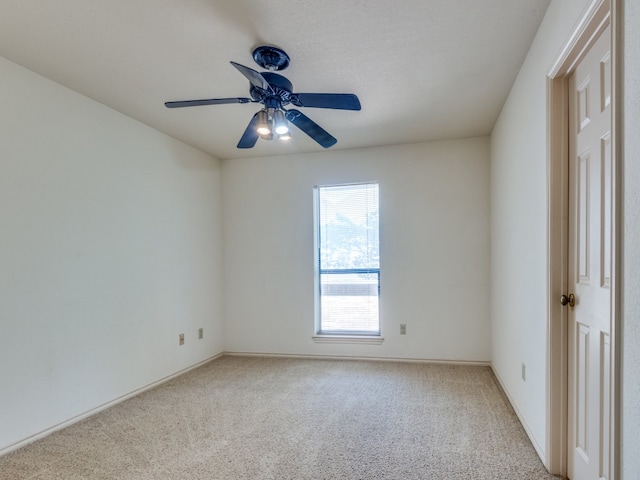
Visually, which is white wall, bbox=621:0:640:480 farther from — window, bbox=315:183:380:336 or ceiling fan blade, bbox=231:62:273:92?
window, bbox=315:183:380:336

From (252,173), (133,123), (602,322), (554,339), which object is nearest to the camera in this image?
(602,322)

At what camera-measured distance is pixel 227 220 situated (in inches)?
179

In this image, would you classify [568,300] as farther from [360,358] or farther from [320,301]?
[320,301]

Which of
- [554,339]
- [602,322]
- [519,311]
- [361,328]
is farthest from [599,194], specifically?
[361,328]

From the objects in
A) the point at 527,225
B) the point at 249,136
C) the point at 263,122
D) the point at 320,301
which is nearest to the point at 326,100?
the point at 263,122

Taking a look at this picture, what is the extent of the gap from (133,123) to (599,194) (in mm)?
3318

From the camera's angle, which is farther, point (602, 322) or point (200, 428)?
point (200, 428)

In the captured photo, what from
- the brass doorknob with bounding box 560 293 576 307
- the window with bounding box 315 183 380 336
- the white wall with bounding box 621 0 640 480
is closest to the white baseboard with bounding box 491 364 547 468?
the brass doorknob with bounding box 560 293 576 307

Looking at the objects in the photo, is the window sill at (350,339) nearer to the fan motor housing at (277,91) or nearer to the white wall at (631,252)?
the fan motor housing at (277,91)

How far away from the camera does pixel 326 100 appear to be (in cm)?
212

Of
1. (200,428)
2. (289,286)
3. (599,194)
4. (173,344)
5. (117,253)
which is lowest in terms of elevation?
(200,428)

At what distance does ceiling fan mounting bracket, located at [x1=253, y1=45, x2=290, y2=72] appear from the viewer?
6.98ft

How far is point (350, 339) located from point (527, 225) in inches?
93.0

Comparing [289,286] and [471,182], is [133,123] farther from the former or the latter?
[471,182]
